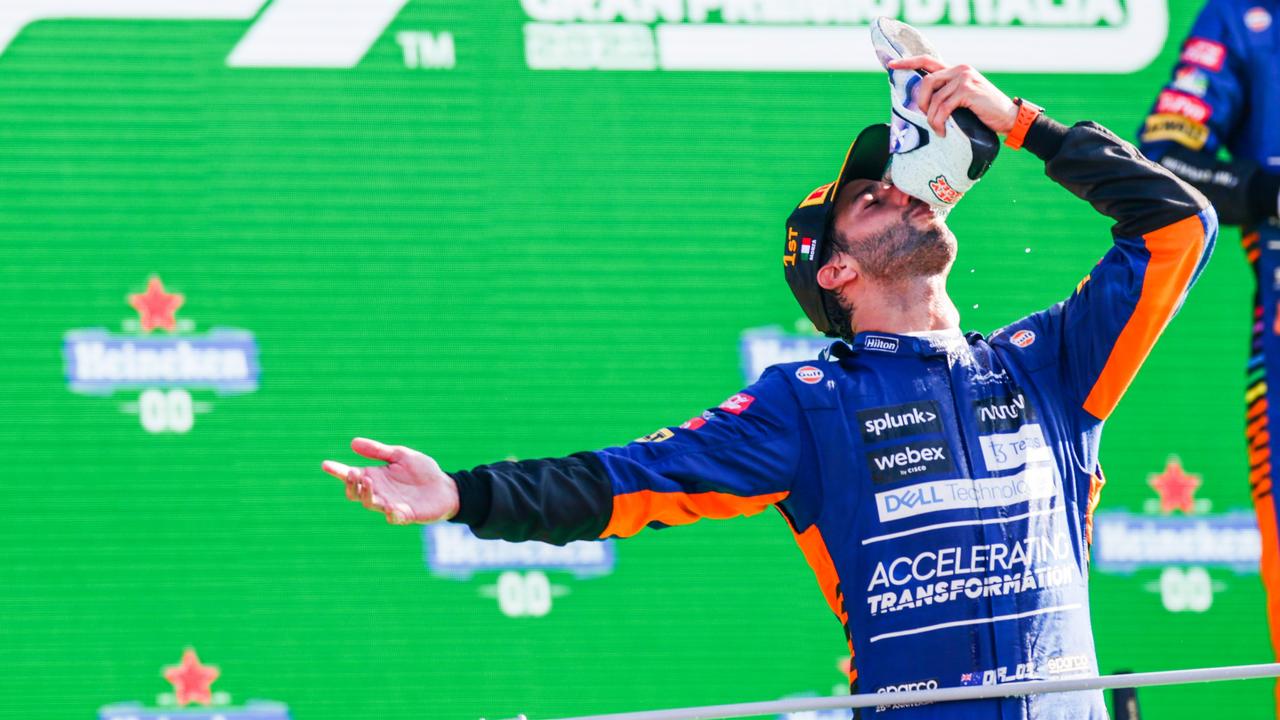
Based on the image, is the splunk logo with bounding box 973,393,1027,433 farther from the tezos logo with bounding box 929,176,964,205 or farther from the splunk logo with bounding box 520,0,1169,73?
the splunk logo with bounding box 520,0,1169,73

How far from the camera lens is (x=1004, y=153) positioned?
404 centimetres

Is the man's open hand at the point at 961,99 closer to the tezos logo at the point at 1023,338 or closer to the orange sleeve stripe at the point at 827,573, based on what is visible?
the tezos logo at the point at 1023,338

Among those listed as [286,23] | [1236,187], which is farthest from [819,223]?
[286,23]

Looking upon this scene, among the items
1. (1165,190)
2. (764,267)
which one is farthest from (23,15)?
(1165,190)

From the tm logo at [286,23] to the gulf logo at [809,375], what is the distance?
1595 millimetres

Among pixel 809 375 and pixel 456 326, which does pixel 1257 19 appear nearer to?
pixel 809 375

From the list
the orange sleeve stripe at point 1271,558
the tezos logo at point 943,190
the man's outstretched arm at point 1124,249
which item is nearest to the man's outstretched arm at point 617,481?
the tezos logo at point 943,190

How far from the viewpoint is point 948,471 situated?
251 centimetres

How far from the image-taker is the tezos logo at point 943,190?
2592 mm

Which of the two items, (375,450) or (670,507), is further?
(670,507)

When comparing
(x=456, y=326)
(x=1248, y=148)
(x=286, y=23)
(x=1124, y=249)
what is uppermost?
(x=286, y=23)

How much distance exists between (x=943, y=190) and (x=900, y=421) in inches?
14.3

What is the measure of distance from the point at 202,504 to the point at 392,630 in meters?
0.51

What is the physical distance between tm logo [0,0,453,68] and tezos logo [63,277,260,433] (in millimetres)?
588
